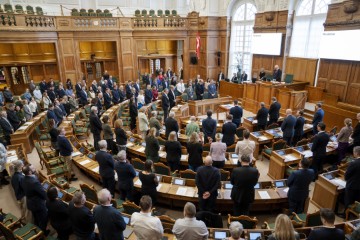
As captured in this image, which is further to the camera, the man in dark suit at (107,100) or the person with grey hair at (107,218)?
the man in dark suit at (107,100)

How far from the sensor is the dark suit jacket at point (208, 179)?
14.8 feet

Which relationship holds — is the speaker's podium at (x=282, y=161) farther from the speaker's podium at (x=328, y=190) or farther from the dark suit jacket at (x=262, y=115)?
the dark suit jacket at (x=262, y=115)

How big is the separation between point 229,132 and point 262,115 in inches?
88.3

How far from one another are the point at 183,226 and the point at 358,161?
12.8 feet

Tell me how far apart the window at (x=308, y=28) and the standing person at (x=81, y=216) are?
12.9 metres

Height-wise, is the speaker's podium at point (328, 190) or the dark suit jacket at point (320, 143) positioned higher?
the dark suit jacket at point (320, 143)

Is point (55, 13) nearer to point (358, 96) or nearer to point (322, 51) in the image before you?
point (322, 51)

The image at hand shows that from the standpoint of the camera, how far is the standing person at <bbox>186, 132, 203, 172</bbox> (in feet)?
19.0

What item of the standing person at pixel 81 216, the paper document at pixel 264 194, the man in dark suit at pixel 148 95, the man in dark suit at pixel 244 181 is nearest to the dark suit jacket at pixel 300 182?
the paper document at pixel 264 194

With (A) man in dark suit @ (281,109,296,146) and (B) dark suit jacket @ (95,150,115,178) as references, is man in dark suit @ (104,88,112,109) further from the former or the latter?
(A) man in dark suit @ (281,109,296,146)

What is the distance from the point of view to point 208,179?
454cm

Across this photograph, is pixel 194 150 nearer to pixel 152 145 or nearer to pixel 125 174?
pixel 152 145

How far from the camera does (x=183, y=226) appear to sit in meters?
3.29

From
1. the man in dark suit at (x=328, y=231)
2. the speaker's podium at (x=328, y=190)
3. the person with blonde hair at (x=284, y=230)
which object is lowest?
the speaker's podium at (x=328, y=190)
